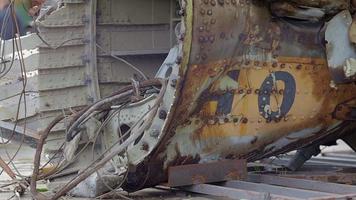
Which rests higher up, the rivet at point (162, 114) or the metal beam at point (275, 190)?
the rivet at point (162, 114)

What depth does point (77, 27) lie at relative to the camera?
704 cm

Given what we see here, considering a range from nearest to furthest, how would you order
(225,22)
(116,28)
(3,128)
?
(225,22)
(116,28)
(3,128)

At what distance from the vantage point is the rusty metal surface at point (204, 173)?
18.1ft

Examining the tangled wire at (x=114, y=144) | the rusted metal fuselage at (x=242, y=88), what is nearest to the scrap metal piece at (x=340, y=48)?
the rusted metal fuselage at (x=242, y=88)

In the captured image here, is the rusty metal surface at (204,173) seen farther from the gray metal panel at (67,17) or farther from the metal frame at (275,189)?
the gray metal panel at (67,17)

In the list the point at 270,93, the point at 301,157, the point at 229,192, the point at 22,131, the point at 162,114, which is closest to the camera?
the point at 229,192

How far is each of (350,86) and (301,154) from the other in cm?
108

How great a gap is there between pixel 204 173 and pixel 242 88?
27.5 inches

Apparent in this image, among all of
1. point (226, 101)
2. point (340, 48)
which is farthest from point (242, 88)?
point (340, 48)

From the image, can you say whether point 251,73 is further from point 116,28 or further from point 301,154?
point 116,28

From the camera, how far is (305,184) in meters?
5.61

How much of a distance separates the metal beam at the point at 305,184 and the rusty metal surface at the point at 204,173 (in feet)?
0.94

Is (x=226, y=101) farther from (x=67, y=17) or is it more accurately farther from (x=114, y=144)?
(x=67, y=17)

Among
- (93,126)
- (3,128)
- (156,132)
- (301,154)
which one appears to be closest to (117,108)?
(93,126)
